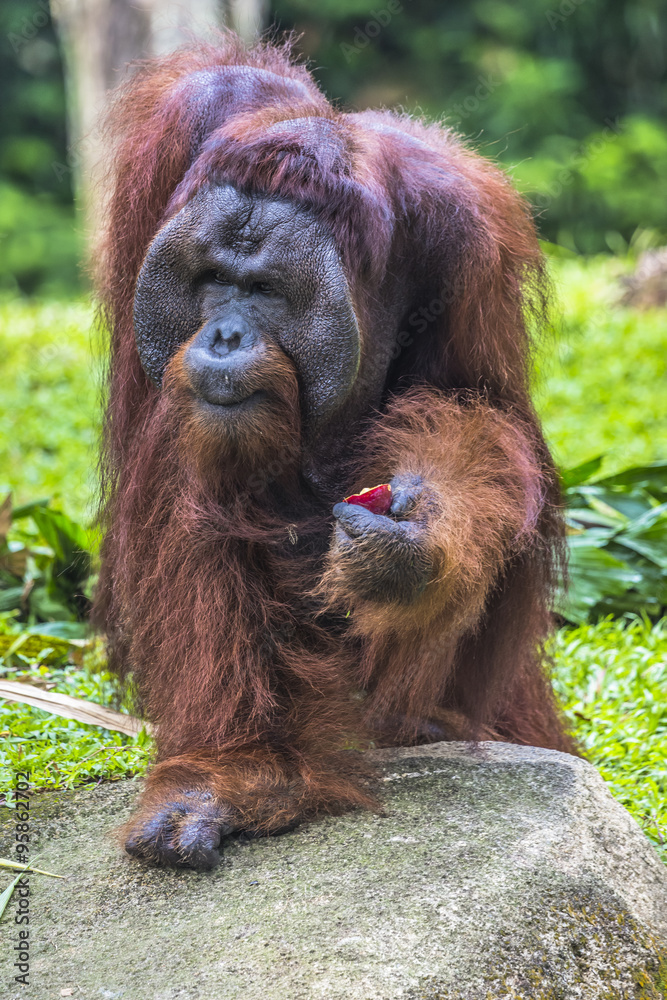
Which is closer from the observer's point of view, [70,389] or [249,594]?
[249,594]

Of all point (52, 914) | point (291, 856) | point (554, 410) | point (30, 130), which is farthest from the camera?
point (30, 130)

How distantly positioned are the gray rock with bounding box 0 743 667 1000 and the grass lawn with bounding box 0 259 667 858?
41cm

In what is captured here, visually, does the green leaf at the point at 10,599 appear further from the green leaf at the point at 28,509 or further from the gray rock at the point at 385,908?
the gray rock at the point at 385,908

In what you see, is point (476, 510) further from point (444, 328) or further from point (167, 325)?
point (167, 325)

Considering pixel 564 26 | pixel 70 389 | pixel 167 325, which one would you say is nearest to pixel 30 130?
pixel 564 26

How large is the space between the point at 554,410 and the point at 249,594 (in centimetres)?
439

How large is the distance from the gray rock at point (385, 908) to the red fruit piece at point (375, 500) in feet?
1.95

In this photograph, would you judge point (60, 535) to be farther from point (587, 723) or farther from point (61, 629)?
point (587, 723)

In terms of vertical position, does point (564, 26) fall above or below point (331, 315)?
above

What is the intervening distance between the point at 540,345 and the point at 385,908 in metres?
1.59

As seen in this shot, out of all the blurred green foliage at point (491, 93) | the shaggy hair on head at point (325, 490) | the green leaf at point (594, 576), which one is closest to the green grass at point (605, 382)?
the green leaf at point (594, 576)

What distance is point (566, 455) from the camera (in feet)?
18.0

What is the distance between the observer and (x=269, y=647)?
7.45 feet

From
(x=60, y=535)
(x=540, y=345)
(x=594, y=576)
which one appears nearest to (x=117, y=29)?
(x=60, y=535)
